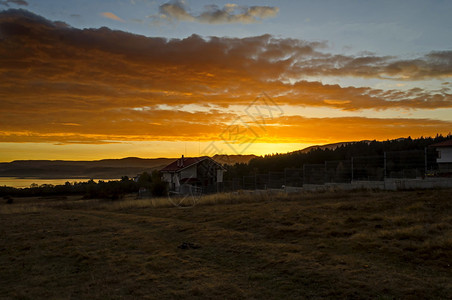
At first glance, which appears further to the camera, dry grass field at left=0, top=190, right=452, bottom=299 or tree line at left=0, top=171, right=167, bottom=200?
tree line at left=0, top=171, right=167, bottom=200

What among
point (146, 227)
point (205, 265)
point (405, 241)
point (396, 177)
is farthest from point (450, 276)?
point (396, 177)

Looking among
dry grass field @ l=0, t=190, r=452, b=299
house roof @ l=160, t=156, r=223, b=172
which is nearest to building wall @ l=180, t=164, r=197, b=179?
house roof @ l=160, t=156, r=223, b=172

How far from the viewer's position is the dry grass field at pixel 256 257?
7500mm

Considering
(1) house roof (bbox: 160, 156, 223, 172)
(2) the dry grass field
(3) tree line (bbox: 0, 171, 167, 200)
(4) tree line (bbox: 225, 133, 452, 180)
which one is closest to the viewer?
(2) the dry grass field

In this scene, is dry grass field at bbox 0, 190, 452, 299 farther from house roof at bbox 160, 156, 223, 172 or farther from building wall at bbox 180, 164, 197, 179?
house roof at bbox 160, 156, 223, 172

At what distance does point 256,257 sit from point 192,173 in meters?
44.5

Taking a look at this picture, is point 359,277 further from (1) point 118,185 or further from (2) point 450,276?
(1) point 118,185

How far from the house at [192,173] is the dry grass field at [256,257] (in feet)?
114

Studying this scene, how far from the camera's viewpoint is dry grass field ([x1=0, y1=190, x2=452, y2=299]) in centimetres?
750

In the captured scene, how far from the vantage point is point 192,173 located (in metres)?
54.3

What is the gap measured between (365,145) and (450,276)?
2537 inches

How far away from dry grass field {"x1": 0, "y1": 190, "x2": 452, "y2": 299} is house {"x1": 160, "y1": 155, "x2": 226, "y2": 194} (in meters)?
34.8

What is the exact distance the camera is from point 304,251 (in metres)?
10.4

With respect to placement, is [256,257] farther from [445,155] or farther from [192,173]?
[192,173]
